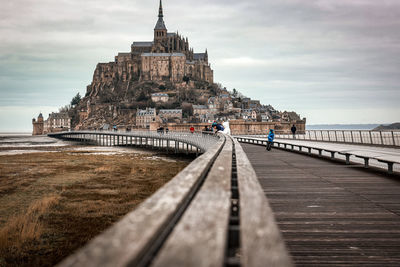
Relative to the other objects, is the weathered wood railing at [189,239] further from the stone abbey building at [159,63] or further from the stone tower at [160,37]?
the stone tower at [160,37]

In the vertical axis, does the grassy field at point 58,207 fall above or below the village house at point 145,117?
below

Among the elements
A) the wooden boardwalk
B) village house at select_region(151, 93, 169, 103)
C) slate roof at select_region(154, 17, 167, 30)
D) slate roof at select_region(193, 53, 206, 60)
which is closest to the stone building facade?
village house at select_region(151, 93, 169, 103)

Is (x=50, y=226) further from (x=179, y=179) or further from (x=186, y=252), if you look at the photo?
(x=186, y=252)

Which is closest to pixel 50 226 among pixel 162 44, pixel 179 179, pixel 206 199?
pixel 179 179

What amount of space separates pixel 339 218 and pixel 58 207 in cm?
866

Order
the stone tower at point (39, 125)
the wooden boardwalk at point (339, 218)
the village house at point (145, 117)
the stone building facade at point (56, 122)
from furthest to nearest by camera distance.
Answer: the stone tower at point (39, 125)
the stone building facade at point (56, 122)
the village house at point (145, 117)
the wooden boardwalk at point (339, 218)

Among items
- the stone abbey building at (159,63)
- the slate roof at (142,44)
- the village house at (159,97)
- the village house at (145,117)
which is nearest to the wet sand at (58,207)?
the village house at (145,117)

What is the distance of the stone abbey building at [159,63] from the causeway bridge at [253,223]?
11634cm

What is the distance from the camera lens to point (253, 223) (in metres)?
1.27

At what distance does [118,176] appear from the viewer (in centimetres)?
1741

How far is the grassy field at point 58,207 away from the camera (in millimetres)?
6746

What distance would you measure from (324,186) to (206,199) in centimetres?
534

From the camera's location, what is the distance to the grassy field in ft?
22.1

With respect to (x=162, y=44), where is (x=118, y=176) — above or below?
below
